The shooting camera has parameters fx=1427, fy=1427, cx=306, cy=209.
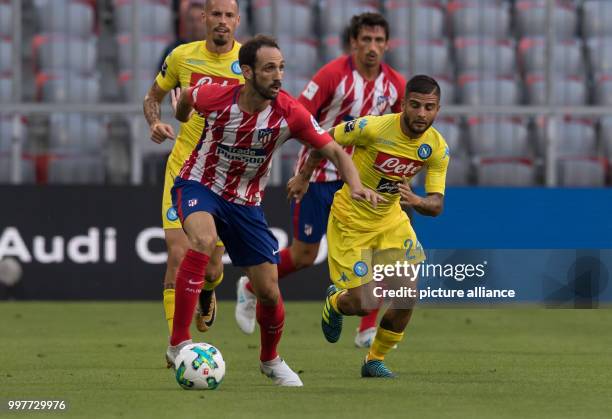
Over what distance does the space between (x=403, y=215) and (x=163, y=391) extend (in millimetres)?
2226

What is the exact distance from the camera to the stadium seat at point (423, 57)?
14375mm

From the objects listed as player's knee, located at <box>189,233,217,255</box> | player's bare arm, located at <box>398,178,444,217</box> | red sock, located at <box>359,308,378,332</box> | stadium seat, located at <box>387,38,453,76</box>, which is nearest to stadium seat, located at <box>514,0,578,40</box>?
stadium seat, located at <box>387,38,453,76</box>

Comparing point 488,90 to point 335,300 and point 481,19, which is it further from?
point 335,300

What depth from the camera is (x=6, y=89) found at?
14.1 meters

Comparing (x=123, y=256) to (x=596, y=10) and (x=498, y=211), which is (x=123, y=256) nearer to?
(x=498, y=211)

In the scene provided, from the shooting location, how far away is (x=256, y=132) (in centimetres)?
757

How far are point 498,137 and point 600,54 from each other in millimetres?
1489

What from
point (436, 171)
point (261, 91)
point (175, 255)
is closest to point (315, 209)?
point (175, 255)

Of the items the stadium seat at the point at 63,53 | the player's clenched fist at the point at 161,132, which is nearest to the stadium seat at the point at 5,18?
the stadium seat at the point at 63,53

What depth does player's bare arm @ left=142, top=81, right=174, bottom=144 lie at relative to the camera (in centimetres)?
820

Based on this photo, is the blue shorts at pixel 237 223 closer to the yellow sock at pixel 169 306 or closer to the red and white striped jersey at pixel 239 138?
the red and white striped jersey at pixel 239 138

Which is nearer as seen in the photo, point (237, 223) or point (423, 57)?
point (237, 223)

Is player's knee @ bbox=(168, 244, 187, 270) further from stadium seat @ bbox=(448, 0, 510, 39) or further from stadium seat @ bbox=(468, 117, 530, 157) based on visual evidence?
stadium seat @ bbox=(448, 0, 510, 39)

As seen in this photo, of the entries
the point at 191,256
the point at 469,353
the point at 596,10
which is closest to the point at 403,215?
the point at 469,353
